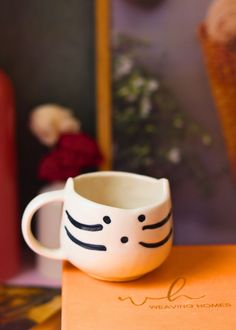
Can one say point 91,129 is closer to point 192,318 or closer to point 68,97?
point 68,97

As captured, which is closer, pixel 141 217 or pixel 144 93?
pixel 141 217

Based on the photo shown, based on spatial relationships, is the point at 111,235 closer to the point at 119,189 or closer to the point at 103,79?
the point at 119,189

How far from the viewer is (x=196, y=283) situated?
49 cm

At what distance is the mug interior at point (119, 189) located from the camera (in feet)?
1.68

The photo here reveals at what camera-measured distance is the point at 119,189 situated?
527mm

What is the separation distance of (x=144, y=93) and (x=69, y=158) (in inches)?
5.7

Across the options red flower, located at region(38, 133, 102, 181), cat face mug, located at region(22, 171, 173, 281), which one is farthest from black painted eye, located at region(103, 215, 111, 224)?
red flower, located at region(38, 133, 102, 181)

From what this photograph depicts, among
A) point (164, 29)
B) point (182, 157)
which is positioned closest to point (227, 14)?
point (164, 29)

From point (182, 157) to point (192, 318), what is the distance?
34 centimetres

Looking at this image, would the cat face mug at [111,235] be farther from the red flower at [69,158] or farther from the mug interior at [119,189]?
the red flower at [69,158]

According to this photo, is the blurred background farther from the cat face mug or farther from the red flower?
the cat face mug

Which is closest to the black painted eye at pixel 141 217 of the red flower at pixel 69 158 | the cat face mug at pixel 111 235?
the cat face mug at pixel 111 235

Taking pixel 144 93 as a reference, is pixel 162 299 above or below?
below

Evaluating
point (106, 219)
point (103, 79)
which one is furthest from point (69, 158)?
point (106, 219)
